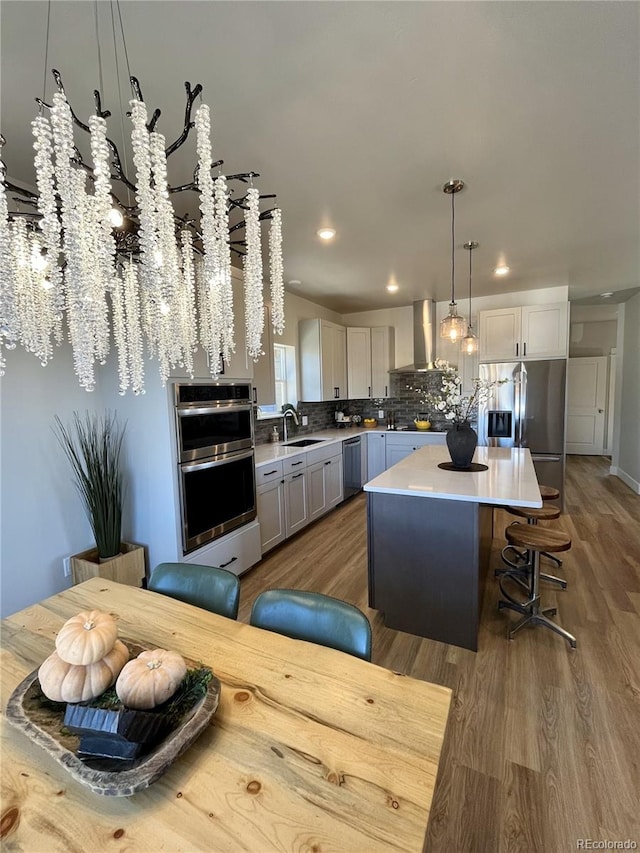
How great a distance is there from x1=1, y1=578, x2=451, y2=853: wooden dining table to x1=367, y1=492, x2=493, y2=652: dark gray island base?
122cm

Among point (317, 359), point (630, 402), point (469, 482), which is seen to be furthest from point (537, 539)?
point (630, 402)

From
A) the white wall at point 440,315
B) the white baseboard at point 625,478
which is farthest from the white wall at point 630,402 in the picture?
the white wall at point 440,315

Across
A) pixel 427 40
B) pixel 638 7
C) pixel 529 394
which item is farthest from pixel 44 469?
pixel 529 394

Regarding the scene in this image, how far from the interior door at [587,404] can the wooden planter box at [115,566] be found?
807 cm

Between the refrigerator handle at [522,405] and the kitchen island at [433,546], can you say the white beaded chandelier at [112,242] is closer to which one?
the kitchen island at [433,546]

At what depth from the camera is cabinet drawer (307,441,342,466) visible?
400 centimetres

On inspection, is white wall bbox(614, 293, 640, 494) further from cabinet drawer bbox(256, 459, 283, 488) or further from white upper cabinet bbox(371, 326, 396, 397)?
cabinet drawer bbox(256, 459, 283, 488)

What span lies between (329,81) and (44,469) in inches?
103

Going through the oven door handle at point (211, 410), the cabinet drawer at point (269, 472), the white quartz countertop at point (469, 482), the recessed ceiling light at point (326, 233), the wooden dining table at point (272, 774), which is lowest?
the wooden dining table at point (272, 774)

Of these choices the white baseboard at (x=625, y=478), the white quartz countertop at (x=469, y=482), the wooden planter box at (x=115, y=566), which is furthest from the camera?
the white baseboard at (x=625, y=478)

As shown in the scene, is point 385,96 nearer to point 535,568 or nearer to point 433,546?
point 433,546

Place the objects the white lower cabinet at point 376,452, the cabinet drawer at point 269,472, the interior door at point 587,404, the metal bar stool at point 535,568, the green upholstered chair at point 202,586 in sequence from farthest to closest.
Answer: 1. the interior door at point 587,404
2. the white lower cabinet at point 376,452
3. the cabinet drawer at point 269,472
4. the metal bar stool at point 535,568
5. the green upholstered chair at point 202,586

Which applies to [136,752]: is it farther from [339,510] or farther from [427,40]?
[339,510]

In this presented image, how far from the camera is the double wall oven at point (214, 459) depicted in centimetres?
250
